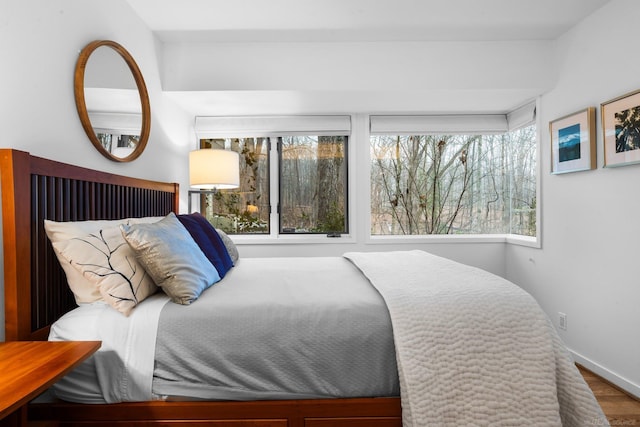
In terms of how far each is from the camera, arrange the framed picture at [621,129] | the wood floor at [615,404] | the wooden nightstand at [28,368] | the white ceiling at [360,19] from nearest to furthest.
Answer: the wooden nightstand at [28,368]
the wood floor at [615,404]
the framed picture at [621,129]
the white ceiling at [360,19]

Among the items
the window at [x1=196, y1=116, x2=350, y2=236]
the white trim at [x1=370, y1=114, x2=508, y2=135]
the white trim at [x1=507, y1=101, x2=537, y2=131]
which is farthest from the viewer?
the window at [x1=196, y1=116, x2=350, y2=236]

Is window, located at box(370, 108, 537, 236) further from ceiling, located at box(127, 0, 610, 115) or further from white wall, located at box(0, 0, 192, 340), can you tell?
white wall, located at box(0, 0, 192, 340)

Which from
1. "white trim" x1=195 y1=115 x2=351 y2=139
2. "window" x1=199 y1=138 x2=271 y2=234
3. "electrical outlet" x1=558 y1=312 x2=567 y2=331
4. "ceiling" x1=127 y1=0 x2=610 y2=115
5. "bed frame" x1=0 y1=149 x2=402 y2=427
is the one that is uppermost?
"ceiling" x1=127 y1=0 x2=610 y2=115

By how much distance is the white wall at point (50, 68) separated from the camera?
1.59 m

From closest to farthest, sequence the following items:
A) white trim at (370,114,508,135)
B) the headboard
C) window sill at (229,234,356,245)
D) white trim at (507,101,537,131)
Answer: the headboard
white trim at (507,101,537,131)
window sill at (229,234,356,245)
white trim at (370,114,508,135)

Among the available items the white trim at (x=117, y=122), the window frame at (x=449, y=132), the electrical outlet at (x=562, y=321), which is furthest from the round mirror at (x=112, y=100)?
the electrical outlet at (x=562, y=321)

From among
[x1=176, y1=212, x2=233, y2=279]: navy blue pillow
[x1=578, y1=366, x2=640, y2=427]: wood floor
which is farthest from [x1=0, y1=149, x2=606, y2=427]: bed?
[x1=578, y1=366, x2=640, y2=427]: wood floor

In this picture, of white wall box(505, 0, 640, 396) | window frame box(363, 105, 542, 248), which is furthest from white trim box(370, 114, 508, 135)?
white wall box(505, 0, 640, 396)

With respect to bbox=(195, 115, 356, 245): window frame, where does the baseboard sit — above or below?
below

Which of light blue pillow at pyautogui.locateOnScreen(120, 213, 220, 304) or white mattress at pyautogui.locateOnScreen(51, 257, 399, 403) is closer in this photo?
white mattress at pyautogui.locateOnScreen(51, 257, 399, 403)

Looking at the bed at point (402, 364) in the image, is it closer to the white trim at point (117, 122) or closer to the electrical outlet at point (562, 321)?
the white trim at point (117, 122)

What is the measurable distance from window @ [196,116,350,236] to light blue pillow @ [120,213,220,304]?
2.36 meters

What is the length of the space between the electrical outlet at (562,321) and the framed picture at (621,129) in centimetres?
121

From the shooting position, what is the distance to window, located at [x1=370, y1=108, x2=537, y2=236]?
4.09 metres
